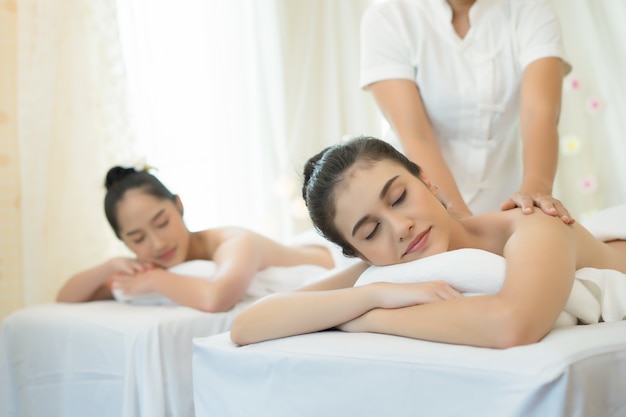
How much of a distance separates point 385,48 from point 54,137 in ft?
4.71

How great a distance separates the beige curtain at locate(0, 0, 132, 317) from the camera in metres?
2.55

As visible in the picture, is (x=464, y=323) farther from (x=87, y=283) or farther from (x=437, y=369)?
(x=87, y=283)

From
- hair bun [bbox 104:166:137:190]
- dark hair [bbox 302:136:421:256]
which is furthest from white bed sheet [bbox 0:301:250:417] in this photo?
dark hair [bbox 302:136:421:256]

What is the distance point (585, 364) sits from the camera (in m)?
0.85

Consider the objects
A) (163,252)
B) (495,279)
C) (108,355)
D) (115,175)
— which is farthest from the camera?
(115,175)

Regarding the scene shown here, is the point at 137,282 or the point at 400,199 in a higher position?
the point at 400,199

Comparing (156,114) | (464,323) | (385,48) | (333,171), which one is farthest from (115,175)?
(464,323)

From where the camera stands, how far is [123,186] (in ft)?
7.79

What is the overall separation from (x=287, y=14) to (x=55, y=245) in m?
1.76

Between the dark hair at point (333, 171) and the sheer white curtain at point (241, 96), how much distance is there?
177 cm

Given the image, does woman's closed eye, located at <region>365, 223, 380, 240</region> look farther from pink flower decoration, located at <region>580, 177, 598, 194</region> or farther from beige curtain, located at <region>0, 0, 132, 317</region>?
pink flower decoration, located at <region>580, 177, 598, 194</region>

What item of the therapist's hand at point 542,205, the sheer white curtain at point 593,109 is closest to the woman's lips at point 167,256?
the therapist's hand at point 542,205

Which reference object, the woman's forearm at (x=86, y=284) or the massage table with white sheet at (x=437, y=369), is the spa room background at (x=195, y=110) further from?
the massage table with white sheet at (x=437, y=369)

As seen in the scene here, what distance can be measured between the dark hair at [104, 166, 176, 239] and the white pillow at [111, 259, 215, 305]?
0.77 ft
